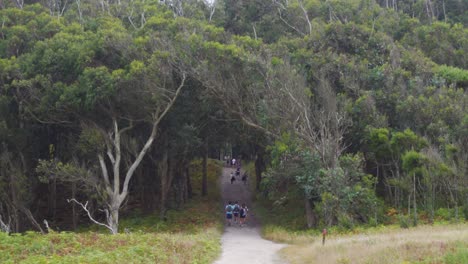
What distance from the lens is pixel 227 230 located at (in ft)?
104

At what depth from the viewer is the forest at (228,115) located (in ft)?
93.5

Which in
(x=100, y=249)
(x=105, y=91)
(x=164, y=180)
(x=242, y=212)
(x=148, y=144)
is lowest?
(x=100, y=249)

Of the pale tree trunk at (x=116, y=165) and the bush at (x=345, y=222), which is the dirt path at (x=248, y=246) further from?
the pale tree trunk at (x=116, y=165)

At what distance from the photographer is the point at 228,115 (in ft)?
109

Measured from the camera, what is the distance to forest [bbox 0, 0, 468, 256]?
28.5m

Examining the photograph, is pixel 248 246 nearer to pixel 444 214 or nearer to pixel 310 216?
pixel 310 216

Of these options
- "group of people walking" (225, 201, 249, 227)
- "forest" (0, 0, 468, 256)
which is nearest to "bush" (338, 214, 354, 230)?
"forest" (0, 0, 468, 256)

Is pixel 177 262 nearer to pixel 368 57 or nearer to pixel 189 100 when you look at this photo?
pixel 189 100

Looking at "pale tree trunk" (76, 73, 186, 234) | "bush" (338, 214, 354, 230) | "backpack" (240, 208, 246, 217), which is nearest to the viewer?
"bush" (338, 214, 354, 230)

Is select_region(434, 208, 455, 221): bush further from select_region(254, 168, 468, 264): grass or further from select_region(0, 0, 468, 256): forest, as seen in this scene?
select_region(254, 168, 468, 264): grass

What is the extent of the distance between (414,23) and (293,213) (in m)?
21.2

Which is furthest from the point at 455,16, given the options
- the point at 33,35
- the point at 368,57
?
the point at 33,35

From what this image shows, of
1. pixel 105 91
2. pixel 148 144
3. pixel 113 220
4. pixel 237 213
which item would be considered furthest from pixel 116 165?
pixel 237 213

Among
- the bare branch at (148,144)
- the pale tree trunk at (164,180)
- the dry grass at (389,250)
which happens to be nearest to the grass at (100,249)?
the dry grass at (389,250)
